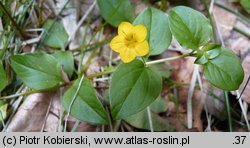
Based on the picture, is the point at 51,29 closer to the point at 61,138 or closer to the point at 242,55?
the point at 61,138

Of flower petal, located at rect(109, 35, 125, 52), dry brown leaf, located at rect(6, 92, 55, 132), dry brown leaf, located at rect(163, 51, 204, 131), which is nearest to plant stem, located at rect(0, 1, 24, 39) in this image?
dry brown leaf, located at rect(6, 92, 55, 132)

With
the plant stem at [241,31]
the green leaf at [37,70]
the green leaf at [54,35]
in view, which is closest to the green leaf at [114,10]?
the green leaf at [54,35]

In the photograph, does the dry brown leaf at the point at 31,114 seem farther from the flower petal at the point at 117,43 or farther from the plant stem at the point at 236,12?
the plant stem at the point at 236,12

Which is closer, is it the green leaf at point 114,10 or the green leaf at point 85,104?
the green leaf at point 85,104

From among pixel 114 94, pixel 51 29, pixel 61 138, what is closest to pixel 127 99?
pixel 114 94

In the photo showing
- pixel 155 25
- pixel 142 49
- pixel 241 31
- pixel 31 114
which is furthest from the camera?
pixel 241 31

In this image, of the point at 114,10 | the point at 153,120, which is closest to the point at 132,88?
the point at 153,120

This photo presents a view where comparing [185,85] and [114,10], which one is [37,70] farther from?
[185,85]
